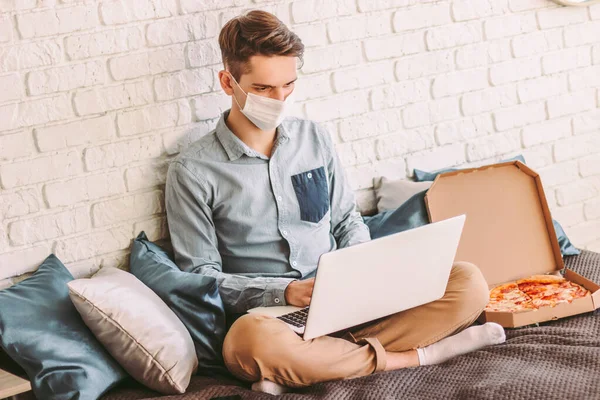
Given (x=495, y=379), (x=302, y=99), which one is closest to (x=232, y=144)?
(x=302, y=99)

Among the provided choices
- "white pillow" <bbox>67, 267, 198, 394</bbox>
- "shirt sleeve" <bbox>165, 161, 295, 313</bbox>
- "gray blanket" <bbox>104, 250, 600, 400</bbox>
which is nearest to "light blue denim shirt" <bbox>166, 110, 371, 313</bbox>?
"shirt sleeve" <bbox>165, 161, 295, 313</bbox>

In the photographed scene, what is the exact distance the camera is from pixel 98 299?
1823 millimetres

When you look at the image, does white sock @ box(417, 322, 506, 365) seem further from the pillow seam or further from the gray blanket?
the pillow seam

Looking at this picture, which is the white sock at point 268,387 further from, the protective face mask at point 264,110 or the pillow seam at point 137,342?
the protective face mask at point 264,110

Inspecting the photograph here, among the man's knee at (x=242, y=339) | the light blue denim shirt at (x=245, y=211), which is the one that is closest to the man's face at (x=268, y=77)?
the light blue denim shirt at (x=245, y=211)

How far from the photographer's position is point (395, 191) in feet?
8.23

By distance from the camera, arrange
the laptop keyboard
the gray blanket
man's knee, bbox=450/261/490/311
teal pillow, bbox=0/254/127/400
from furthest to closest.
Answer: man's knee, bbox=450/261/490/311, the laptop keyboard, teal pillow, bbox=0/254/127/400, the gray blanket

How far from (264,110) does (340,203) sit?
0.42m

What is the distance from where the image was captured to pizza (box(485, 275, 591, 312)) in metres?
2.10

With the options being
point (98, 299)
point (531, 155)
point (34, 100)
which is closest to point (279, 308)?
point (98, 299)

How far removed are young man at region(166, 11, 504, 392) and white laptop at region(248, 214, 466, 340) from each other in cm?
9

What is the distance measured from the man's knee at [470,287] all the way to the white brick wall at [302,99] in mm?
582

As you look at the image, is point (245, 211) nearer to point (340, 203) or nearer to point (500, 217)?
point (340, 203)

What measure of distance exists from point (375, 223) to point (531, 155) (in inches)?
29.0
